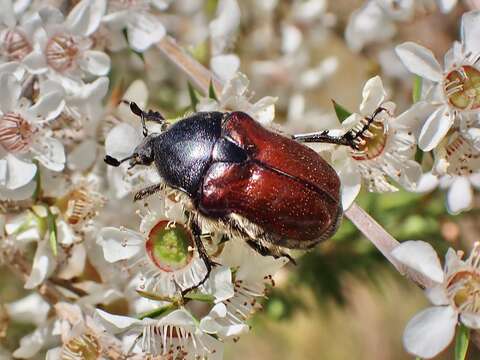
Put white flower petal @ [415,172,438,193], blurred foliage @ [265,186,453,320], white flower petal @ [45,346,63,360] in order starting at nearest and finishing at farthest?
white flower petal @ [45,346,63,360]
white flower petal @ [415,172,438,193]
blurred foliage @ [265,186,453,320]

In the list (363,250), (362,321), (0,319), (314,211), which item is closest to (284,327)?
(362,321)

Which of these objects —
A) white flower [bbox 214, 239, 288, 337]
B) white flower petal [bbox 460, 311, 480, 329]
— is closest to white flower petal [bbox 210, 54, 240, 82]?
white flower [bbox 214, 239, 288, 337]

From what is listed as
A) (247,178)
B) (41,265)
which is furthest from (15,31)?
(247,178)

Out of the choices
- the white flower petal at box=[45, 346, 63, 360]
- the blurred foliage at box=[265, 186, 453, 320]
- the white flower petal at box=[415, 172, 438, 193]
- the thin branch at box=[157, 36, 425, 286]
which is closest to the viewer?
the thin branch at box=[157, 36, 425, 286]

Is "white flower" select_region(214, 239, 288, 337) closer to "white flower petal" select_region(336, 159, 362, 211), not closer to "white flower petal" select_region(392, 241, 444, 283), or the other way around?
"white flower petal" select_region(336, 159, 362, 211)

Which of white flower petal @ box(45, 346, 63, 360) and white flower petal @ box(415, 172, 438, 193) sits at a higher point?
white flower petal @ box(415, 172, 438, 193)

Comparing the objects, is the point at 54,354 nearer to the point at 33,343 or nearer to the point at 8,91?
the point at 33,343

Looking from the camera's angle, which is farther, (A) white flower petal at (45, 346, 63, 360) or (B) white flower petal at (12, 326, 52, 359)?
(B) white flower petal at (12, 326, 52, 359)
